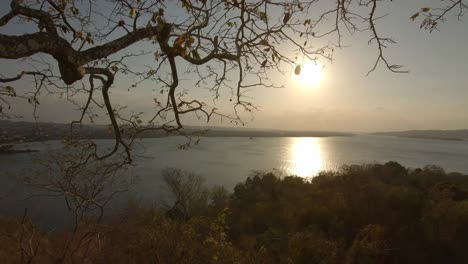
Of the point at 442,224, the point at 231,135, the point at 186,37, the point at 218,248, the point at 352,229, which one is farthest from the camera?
the point at 231,135

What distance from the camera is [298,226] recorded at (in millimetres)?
15141

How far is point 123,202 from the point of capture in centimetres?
1889

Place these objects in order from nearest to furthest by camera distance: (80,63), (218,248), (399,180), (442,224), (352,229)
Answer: (80,63) → (218,248) → (442,224) → (352,229) → (399,180)

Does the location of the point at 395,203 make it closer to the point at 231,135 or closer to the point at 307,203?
the point at 307,203

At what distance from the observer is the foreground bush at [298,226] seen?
6793 mm

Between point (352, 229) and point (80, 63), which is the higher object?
point (80, 63)

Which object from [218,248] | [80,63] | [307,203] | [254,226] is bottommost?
[254,226]

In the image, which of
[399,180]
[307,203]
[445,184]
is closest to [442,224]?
[445,184]

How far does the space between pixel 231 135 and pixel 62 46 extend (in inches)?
3540

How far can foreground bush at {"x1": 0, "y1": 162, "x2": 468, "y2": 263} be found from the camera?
6793 millimetres

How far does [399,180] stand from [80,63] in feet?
68.5

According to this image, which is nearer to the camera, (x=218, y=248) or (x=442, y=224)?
(x=218, y=248)

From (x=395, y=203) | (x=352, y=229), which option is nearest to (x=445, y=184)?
(x=395, y=203)

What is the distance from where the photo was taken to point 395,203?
49.8ft
